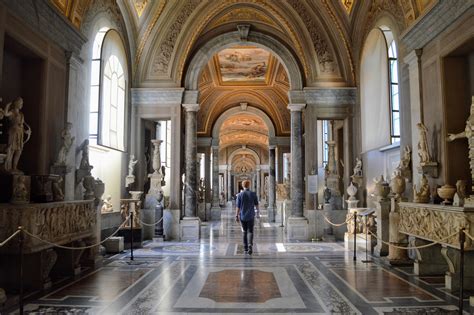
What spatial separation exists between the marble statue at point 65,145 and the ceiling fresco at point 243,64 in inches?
435

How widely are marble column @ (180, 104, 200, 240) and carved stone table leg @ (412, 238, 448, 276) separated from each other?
8086mm

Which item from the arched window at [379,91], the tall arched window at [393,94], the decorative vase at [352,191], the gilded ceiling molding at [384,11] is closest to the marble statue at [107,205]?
the decorative vase at [352,191]

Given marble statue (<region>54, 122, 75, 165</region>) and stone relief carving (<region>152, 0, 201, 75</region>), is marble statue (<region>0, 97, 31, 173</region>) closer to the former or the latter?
marble statue (<region>54, 122, 75, 165</region>)

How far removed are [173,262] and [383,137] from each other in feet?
24.0

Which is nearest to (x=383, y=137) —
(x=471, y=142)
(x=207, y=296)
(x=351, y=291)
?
(x=471, y=142)

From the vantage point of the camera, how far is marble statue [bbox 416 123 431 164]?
8.83 metres

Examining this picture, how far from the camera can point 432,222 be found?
718 cm

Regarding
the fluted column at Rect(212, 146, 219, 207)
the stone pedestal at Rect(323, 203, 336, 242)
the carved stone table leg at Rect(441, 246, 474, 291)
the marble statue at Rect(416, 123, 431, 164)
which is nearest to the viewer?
the carved stone table leg at Rect(441, 246, 474, 291)

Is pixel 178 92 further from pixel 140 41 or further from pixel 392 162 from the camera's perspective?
pixel 392 162

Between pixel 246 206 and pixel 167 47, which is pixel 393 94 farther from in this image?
pixel 167 47

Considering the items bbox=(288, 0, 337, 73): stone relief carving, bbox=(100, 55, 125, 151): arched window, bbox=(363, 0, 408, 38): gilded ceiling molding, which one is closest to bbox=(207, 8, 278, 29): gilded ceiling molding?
bbox=(288, 0, 337, 73): stone relief carving

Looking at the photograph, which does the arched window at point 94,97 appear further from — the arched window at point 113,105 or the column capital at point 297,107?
the column capital at point 297,107

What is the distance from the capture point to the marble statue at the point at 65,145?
29.0ft

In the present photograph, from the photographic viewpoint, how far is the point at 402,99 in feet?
35.6
